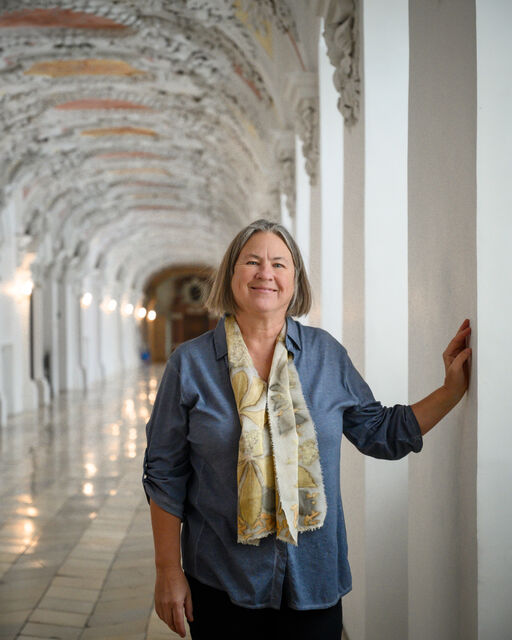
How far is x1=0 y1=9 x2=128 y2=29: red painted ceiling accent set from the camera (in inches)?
380

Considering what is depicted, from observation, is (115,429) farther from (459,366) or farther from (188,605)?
(459,366)

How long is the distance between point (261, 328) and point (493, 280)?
2.63ft

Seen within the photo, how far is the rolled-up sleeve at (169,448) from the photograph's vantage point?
2256 millimetres

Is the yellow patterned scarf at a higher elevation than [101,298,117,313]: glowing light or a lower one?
lower

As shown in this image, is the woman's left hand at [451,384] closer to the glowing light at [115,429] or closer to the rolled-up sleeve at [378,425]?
the rolled-up sleeve at [378,425]

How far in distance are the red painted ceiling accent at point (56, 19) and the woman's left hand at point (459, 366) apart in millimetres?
9340

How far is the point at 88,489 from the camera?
27.7ft

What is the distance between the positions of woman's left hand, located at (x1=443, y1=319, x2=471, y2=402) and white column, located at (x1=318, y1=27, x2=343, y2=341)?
337 centimetres

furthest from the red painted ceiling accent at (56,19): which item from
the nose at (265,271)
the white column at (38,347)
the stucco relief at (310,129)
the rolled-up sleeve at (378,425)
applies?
the white column at (38,347)

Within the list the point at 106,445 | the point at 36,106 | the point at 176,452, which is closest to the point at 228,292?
the point at 176,452

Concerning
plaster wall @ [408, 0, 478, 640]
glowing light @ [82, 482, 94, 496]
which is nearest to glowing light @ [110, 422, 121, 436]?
glowing light @ [82, 482, 94, 496]

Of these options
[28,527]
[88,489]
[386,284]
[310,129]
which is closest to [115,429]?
[88,489]

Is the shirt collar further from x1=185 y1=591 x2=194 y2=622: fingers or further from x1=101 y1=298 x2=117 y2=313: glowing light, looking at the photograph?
x1=101 y1=298 x2=117 y2=313: glowing light

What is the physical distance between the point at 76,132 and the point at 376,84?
13.1 m
